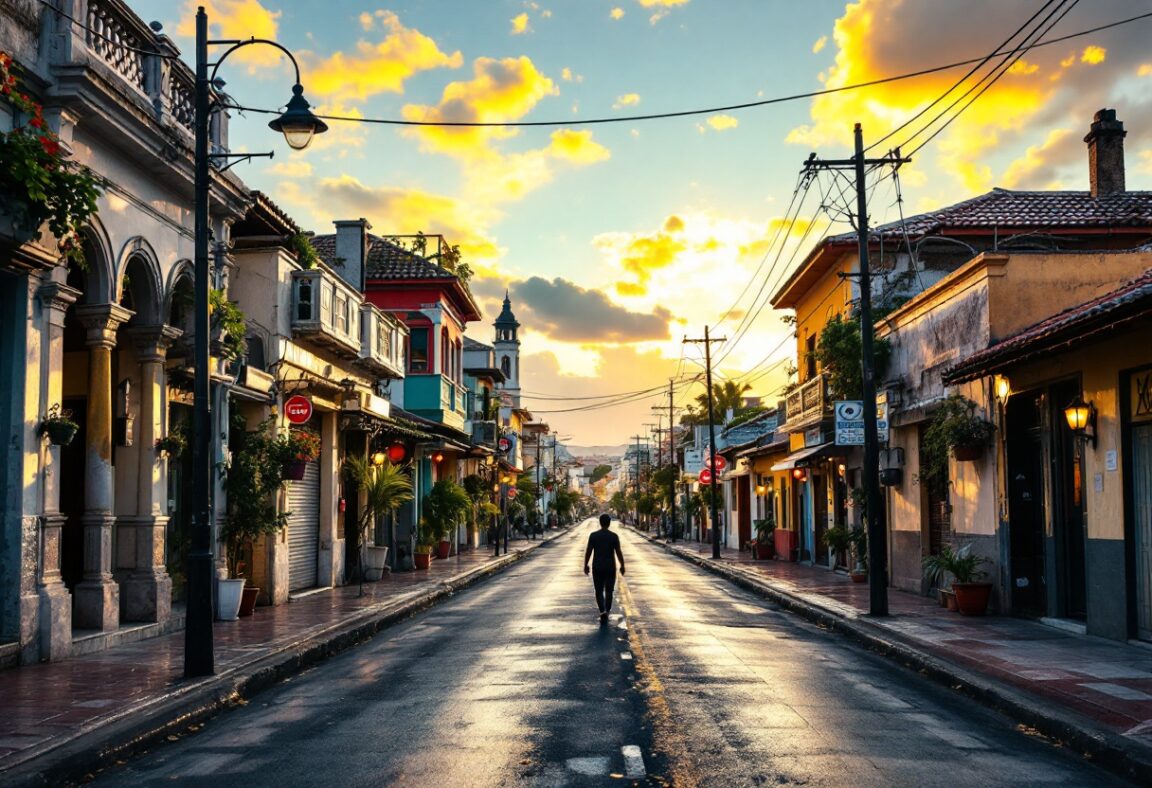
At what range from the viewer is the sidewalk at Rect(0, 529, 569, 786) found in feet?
27.0

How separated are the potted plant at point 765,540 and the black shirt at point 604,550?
24293mm

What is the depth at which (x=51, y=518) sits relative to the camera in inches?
511

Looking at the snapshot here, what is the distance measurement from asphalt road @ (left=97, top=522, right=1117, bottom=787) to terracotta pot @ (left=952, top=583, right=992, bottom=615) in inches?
137

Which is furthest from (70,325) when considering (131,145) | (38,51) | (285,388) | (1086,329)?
(1086,329)

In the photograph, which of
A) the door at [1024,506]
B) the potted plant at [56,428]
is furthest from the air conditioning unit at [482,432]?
the potted plant at [56,428]

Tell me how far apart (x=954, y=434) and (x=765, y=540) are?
24180 mm

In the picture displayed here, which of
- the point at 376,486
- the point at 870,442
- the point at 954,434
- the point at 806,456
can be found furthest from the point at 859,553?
the point at 376,486

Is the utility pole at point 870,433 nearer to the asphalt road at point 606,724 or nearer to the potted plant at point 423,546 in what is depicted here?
the asphalt road at point 606,724

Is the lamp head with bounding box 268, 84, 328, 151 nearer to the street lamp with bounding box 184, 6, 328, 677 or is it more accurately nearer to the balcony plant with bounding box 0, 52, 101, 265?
the street lamp with bounding box 184, 6, 328, 677

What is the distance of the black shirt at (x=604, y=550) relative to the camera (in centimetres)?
1888

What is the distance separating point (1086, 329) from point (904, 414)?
11.1 m

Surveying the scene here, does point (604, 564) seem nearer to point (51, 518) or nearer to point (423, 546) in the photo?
point (51, 518)

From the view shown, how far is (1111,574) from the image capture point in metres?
14.8

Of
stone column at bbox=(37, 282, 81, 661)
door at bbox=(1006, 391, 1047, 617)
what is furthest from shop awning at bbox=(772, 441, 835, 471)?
stone column at bbox=(37, 282, 81, 661)
